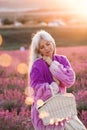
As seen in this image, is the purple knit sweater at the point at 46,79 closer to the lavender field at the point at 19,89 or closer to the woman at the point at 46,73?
the woman at the point at 46,73

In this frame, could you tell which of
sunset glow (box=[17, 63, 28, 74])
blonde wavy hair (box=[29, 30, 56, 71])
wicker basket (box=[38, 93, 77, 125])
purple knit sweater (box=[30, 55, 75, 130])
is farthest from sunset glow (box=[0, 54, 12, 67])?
wicker basket (box=[38, 93, 77, 125])

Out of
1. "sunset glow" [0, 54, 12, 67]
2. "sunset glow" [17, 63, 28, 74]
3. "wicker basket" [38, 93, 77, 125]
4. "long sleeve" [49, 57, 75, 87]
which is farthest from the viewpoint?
"sunset glow" [0, 54, 12, 67]

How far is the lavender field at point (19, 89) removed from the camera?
7.83 meters

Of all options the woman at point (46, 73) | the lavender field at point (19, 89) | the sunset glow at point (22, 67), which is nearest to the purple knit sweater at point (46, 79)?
the woman at point (46, 73)

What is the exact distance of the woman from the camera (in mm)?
5645

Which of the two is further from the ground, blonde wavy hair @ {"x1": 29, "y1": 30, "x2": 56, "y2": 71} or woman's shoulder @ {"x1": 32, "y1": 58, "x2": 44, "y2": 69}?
blonde wavy hair @ {"x1": 29, "y1": 30, "x2": 56, "y2": 71}

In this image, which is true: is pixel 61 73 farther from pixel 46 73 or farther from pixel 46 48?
pixel 46 48

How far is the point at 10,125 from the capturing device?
25.2 ft

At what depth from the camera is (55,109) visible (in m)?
5.57

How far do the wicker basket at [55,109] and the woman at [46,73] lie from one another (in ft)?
0.32

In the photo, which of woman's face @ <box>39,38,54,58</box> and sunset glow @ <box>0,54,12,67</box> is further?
sunset glow @ <box>0,54,12,67</box>

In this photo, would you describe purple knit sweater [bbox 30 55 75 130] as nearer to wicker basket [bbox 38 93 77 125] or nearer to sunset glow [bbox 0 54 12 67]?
wicker basket [bbox 38 93 77 125]

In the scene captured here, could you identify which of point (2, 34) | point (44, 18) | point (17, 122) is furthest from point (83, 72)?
point (44, 18)

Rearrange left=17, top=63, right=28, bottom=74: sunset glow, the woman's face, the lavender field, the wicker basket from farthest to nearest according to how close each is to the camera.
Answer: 1. left=17, top=63, right=28, bottom=74: sunset glow
2. the lavender field
3. the woman's face
4. the wicker basket
